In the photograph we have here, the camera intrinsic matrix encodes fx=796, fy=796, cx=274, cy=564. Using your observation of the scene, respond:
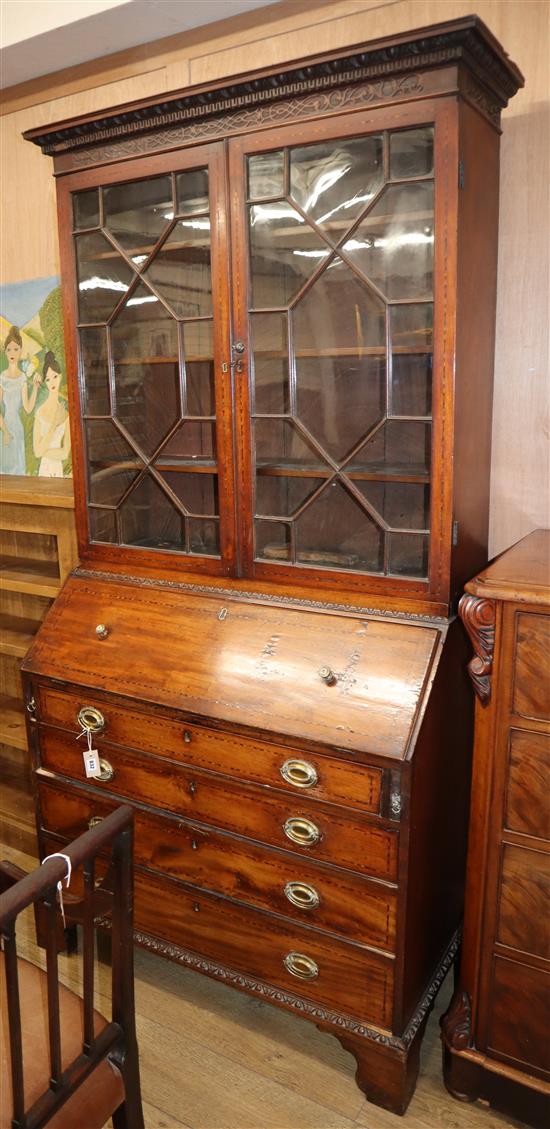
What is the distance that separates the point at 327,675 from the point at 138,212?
1.21 meters

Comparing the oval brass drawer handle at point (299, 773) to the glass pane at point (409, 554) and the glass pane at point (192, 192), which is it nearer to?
the glass pane at point (409, 554)

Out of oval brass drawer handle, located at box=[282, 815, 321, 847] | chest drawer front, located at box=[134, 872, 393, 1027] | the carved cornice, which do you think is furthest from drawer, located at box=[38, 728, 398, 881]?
the carved cornice

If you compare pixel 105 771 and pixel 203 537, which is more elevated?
pixel 203 537

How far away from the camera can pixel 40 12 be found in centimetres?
231

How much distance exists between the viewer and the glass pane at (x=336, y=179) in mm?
1649

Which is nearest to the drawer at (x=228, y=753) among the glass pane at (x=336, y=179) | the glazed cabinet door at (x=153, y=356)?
the glazed cabinet door at (x=153, y=356)

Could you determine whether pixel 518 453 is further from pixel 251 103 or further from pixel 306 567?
pixel 251 103

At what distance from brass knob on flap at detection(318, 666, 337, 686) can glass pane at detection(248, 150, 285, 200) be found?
1035 mm

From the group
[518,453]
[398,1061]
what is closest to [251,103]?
[518,453]

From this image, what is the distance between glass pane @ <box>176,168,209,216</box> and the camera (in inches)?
72.1

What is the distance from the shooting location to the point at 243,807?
1.82 m

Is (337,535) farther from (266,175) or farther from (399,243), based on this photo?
(266,175)

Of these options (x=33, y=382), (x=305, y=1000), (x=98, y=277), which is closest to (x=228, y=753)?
(x=305, y=1000)

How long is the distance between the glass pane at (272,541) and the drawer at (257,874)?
2.18 feet
